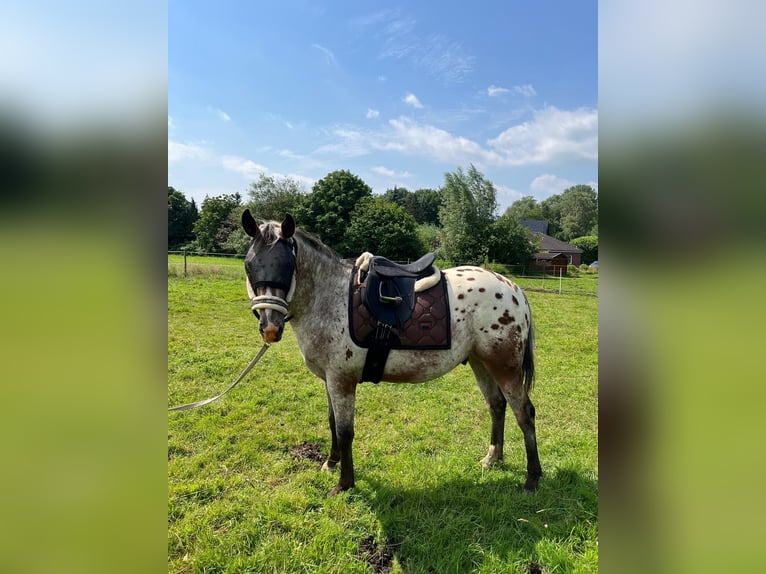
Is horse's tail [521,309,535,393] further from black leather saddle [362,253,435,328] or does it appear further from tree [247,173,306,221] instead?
tree [247,173,306,221]

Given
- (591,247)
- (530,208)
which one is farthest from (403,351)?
(530,208)

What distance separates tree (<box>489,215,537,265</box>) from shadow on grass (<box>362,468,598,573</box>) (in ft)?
89.9

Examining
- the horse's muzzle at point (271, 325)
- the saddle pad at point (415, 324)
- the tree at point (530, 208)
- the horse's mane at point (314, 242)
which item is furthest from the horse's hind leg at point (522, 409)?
the tree at point (530, 208)

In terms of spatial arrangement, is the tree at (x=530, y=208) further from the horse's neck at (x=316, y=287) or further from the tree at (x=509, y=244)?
the horse's neck at (x=316, y=287)

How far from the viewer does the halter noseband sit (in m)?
2.42

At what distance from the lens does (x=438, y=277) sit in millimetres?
3104

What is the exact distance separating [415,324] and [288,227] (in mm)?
1264

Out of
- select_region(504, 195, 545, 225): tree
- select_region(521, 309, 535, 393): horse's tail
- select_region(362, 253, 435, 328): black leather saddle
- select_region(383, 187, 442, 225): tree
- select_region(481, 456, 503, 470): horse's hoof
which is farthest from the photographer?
select_region(383, 187, 442, 225): tree
